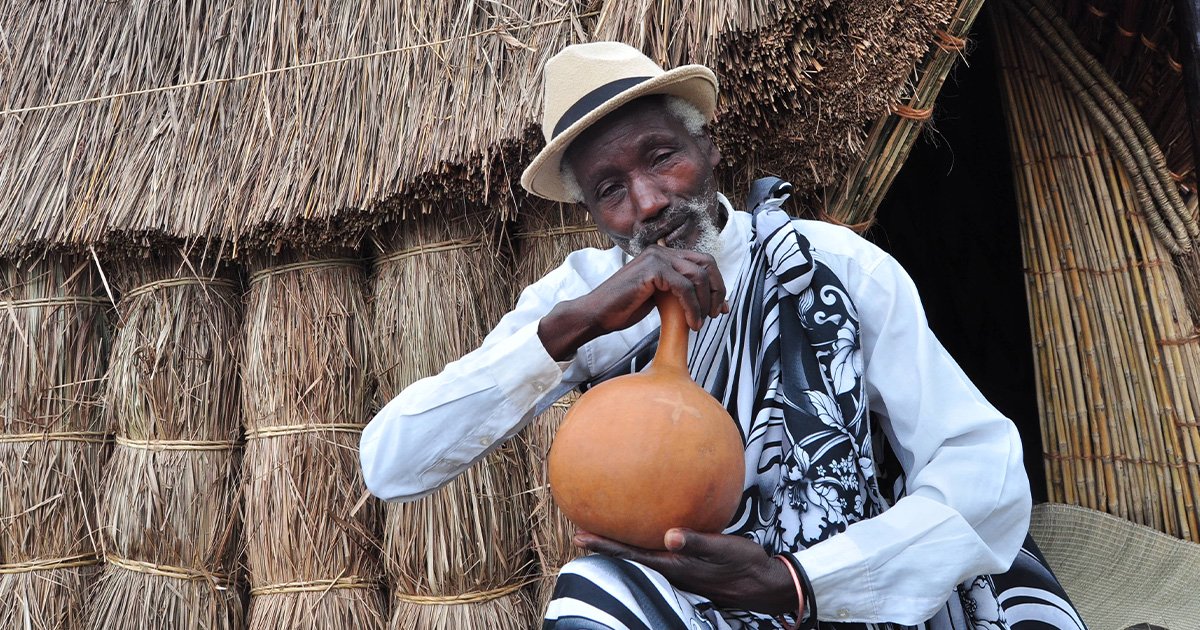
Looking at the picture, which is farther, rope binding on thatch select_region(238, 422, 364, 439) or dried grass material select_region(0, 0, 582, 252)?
rope binding on thatch select_region(238, 422, 364, 439)

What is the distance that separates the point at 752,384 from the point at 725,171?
815mm

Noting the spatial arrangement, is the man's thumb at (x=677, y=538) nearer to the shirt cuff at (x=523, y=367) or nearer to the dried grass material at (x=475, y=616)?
the shirt cuff at (x=523, y=367)

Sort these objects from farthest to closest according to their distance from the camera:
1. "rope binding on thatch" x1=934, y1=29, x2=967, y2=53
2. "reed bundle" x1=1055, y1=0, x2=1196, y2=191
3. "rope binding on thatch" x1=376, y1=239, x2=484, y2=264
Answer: "reed bundle" x1=1055, y1=0, x2=1196, y2=191 → "rope binding on thatch" x1=376, y1=239, x2=484, y2=264 → "rope binding on thatch" x1=934, y1=29, x2=967, y2=53

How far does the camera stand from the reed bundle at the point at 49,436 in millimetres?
3107

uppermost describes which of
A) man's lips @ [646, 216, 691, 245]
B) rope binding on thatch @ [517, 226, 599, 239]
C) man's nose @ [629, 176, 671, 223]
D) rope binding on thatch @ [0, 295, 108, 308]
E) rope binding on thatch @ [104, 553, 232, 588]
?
man's nose @ [629, 176, 671, 223]

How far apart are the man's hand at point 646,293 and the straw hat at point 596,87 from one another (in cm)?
30

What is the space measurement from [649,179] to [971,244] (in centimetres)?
258

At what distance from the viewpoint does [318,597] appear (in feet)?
9.14

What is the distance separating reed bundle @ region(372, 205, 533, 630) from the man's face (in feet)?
2.70

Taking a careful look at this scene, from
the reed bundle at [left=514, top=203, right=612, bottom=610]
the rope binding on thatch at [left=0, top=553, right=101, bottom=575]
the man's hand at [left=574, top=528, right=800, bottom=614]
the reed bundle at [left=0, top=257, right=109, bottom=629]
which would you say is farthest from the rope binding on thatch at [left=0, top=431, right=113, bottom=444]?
the man's hand at [left=574, top=528, right=800, bottom=614]

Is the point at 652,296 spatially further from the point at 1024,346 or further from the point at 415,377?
the point at 1024,346

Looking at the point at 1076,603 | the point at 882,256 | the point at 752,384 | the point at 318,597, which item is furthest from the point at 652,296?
the point at 1076,603

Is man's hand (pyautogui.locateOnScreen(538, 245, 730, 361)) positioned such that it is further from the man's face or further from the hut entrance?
the hut entrance

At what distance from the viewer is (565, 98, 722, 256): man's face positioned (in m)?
1.90
